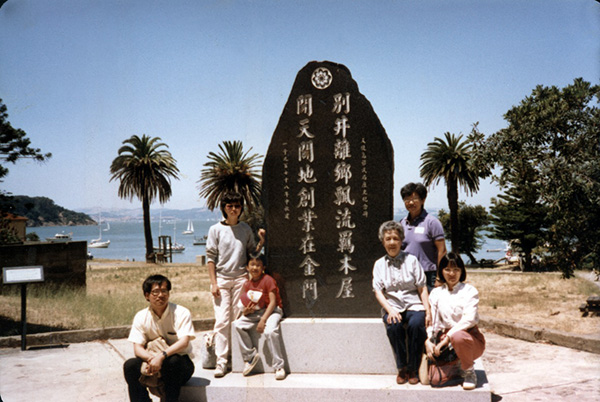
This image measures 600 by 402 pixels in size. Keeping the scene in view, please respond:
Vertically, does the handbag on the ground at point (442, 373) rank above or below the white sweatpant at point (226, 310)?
below

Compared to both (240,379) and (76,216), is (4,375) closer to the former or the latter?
(240,379)

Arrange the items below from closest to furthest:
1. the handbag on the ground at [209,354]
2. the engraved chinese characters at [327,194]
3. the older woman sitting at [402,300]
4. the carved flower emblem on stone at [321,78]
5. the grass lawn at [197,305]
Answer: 1. the older woman sitting at [402,300]
2. the handbag on the ground at [209,354]
3. the engraved chinese characters at [327,194]
4. the carved flower emblem on stone at [321,78]
5. the grass lawn at [197,305]

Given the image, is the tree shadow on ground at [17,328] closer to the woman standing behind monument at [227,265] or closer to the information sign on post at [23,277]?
the information sign on post at [23,277]

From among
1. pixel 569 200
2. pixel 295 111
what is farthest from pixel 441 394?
pixel 569 200

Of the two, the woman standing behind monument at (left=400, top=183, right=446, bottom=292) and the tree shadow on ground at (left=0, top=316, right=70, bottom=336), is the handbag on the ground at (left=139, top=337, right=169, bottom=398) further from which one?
the tree shadow on ground at (left=0, top=316, right=70, bottom=336)

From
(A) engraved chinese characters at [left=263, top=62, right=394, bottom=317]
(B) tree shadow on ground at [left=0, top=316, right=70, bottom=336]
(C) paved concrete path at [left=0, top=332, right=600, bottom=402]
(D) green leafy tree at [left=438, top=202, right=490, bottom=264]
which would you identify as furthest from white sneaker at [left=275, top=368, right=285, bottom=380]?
(D) green leafy tree at [left=438, top=202, right=490, bottom=264]

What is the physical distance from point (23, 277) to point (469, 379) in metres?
6.16

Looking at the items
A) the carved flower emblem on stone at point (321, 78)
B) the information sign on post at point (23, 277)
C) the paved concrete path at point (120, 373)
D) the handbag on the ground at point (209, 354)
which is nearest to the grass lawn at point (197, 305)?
the information sign on post at point (23, 277)

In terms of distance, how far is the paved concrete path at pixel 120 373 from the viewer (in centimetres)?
470

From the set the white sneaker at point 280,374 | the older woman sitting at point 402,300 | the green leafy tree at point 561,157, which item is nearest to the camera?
the older woman sitting at point 402,300

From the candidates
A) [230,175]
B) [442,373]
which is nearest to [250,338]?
[442,373]

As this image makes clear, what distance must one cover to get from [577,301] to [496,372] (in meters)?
6.38

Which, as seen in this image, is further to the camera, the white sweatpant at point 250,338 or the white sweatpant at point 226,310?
the white sweatpant at point 226,310

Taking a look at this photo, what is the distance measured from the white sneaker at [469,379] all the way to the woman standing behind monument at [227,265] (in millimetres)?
2132
